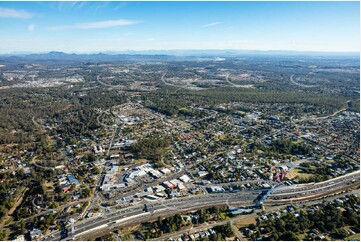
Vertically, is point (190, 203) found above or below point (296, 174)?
above

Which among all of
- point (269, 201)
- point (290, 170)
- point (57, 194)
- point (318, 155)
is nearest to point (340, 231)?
point (269, 201)

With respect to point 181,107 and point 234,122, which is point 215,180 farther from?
point 181,107

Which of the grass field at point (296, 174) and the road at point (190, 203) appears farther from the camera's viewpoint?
the grass field at point (296, 174)

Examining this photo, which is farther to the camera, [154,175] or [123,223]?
[154,175]

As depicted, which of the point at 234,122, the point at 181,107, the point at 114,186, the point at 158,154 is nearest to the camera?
the point at 114,186

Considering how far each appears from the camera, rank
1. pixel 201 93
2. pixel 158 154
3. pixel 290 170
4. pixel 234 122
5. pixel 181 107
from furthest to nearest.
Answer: pixel 201 93
pixel 181 107
pixel 234 122
pixel 158 154
pixel 290 170

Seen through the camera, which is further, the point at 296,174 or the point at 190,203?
the point at 296,174

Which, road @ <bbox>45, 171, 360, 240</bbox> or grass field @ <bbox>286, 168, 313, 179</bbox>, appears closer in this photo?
road @ <bbox>45, 171, 360, 240</bbox>
